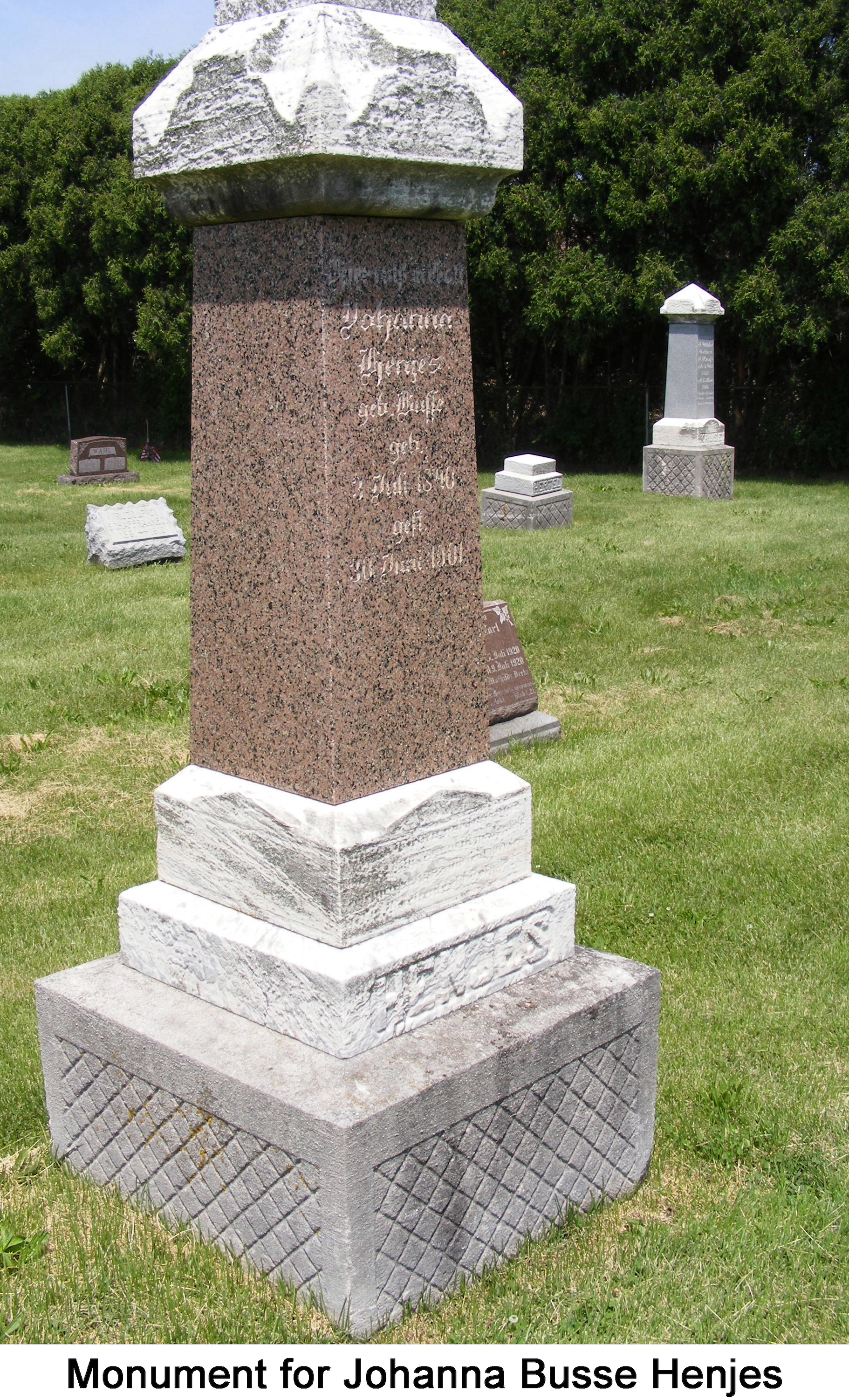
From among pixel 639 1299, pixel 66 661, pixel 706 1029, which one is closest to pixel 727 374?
pixel 66 661

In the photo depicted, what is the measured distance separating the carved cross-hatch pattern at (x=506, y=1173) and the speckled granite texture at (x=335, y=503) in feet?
2.69

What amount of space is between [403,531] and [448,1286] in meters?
1.72

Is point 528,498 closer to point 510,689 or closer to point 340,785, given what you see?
Answer: point 510,689

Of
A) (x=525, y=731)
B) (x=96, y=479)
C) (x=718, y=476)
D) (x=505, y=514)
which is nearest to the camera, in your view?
(x=525, y=731)

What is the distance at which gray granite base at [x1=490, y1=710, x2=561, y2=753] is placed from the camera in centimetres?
741

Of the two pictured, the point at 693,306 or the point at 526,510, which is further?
the point at 693,306

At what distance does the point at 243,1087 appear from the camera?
9.29ft

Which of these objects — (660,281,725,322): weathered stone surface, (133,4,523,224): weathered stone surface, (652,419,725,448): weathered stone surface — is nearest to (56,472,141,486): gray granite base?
(652,419,725,448): weathered stone surface

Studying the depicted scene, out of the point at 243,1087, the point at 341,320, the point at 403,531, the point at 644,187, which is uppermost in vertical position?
the point at 644,187

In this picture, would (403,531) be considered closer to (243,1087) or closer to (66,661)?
(243,1087)

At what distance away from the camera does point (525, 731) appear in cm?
755

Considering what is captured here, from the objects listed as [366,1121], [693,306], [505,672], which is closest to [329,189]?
[366,1121]

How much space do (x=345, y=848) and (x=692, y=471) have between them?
15202 millimetres

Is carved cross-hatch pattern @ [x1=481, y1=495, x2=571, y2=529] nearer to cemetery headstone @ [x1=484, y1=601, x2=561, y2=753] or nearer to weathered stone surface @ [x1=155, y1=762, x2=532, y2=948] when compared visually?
cemetery headstone @ [x1=484, y1=601, x2=561, y2=753]
